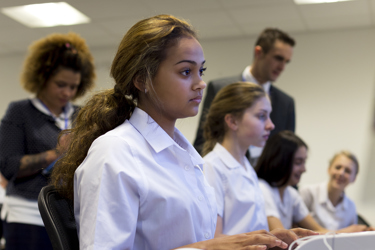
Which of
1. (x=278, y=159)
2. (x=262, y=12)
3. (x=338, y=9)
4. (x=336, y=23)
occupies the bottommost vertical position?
(x=278, y=159)

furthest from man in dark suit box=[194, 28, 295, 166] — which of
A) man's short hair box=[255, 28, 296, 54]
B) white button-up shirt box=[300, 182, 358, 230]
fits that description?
white button-up shirt box=[300, 182, 358, 230]

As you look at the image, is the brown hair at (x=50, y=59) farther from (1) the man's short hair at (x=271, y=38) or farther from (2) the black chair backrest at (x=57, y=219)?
(1) the man's short hair at (x=271, y=38)

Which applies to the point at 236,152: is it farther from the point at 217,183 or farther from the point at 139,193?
the point at 139,193

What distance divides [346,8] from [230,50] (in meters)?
1.45

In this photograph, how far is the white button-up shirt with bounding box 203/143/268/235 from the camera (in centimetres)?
148

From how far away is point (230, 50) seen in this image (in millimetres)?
3939

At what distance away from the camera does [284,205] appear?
6.59ft

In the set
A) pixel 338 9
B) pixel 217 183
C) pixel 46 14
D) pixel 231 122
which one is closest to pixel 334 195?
pixel 338 9

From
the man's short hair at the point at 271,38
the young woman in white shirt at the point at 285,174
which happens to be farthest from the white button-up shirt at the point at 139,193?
the man's short hair at the point at 271,38

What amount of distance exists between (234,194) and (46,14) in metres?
0.92

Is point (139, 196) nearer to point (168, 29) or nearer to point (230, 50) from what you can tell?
point (168, 29)

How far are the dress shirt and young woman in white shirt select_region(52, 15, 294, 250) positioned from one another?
85cm

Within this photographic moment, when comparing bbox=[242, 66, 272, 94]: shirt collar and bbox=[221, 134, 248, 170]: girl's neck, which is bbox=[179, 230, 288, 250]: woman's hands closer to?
bbox=[221, 134, 248, 170]: girl's neck

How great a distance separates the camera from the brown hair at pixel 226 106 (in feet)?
5.62
